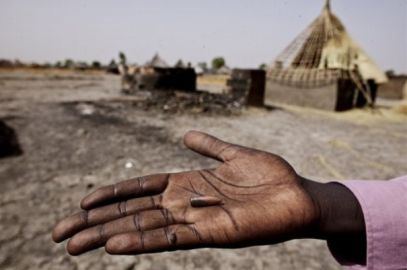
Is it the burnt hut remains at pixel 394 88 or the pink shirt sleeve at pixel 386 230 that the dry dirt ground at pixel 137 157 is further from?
the burnt hut remains at pixel 394 88

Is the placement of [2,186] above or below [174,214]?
below

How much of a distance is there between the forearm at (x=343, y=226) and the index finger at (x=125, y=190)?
89 centimetres

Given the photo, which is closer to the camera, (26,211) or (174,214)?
(174,214)

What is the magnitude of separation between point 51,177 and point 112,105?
670 cm

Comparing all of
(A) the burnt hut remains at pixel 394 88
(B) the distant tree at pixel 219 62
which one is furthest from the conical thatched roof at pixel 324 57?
(B) the distant tree at pixel 219 62

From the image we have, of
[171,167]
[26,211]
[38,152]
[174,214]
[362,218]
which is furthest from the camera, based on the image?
[38,152]

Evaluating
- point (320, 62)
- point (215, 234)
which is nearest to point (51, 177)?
point (215, 234)

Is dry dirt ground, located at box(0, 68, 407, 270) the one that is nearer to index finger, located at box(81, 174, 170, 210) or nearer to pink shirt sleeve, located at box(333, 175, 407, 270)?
index finger, located at box(81, 174, 170, 210)

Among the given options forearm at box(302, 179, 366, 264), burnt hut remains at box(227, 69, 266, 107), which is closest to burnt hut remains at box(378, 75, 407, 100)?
burnt hut remains at box(227, 69, 266, 107)

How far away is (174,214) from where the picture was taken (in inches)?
62.5

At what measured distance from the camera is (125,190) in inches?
69.1

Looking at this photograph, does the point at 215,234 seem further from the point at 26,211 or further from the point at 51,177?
the point at 51,177

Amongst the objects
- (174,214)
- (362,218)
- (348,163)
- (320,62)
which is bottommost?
(348,163)

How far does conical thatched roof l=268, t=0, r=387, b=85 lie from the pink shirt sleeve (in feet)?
36.7
